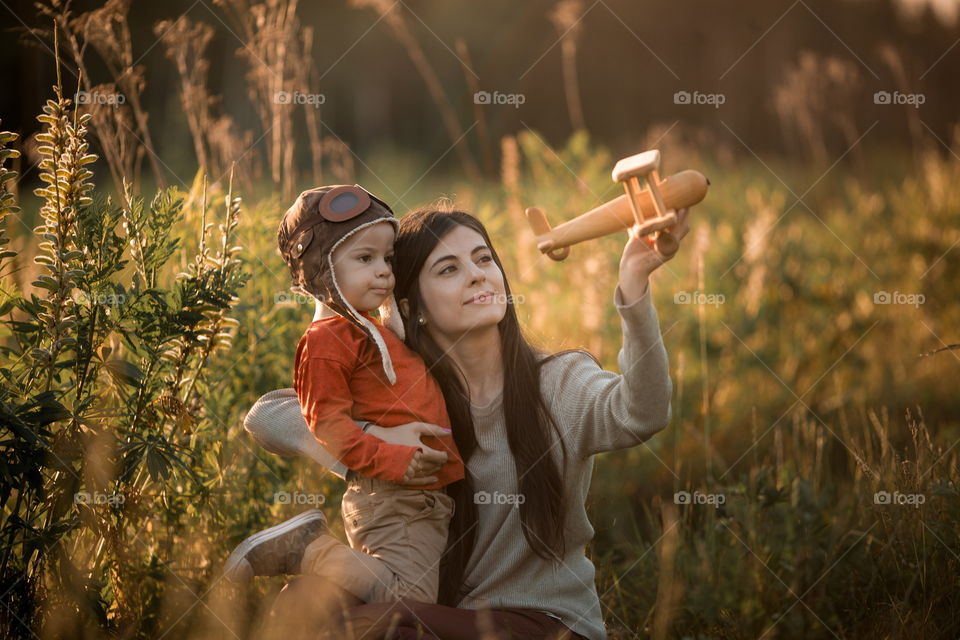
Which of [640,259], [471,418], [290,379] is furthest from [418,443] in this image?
[290,379]

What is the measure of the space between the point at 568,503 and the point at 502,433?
0.26 meters

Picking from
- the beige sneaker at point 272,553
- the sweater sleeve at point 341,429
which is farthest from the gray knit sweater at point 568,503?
the beige sneaker at point 272,553

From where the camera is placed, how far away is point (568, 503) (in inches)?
104

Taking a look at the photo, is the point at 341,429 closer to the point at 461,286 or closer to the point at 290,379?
the point at 461,286

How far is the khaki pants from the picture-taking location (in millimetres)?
2336

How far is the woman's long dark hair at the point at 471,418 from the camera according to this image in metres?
2.60

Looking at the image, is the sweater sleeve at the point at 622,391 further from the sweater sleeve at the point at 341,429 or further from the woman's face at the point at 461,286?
the sweater sleeve at the point at 341,429

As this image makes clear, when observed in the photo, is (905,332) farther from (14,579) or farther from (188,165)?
(188,165)

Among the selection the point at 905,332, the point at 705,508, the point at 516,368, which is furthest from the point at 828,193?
the point at 516,368

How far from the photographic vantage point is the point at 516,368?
2697mm

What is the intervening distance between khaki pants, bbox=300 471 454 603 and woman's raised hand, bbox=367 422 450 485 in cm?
6

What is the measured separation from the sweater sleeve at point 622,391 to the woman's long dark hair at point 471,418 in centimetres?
7

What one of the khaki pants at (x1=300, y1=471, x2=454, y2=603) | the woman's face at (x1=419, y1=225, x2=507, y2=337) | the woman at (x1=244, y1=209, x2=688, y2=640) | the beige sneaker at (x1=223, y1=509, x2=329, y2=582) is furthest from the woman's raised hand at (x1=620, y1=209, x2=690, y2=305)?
the beige sneaker at (x1=223, y1=509, x2=329, y2=582)

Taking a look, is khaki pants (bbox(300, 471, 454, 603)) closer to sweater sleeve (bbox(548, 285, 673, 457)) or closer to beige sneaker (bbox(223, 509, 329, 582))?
beige sneaker (bbox(223, 509, 329, 582))
